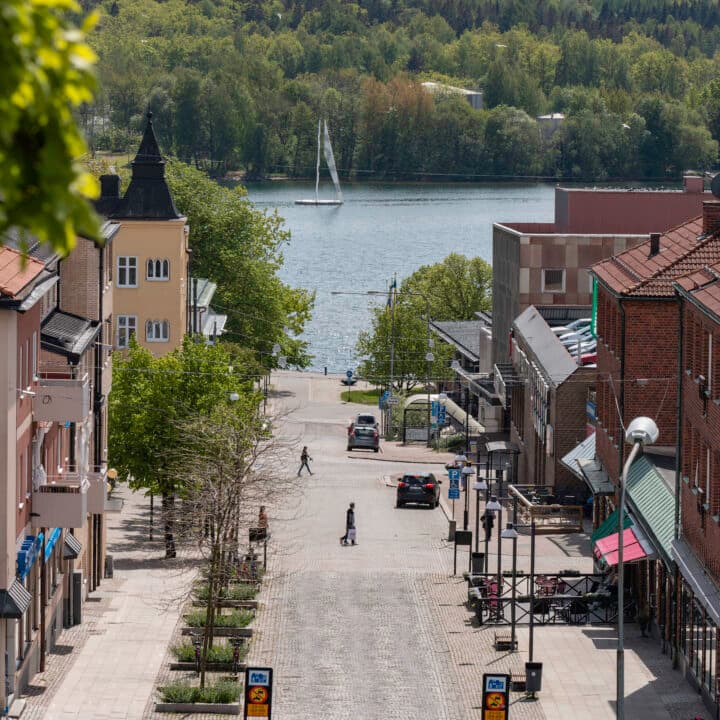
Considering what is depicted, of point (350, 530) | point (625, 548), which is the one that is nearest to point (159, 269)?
point (350, 530)

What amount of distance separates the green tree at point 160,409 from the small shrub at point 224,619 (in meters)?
8.97

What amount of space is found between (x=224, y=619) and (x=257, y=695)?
39.2ft

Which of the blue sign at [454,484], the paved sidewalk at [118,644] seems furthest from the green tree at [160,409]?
the blue sign at [454,484]

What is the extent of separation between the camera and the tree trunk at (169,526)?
49000 mm

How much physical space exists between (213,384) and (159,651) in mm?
15689

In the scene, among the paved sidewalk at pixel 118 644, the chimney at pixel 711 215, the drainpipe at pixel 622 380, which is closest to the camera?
the paved sidewalk at pixel 118 644

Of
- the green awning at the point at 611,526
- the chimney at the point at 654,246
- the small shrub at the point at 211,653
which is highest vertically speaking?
the chimney at the point at 654,246

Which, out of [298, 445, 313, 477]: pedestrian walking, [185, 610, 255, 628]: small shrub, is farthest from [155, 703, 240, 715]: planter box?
[298, 445, 313, 477]: pedestrian walking

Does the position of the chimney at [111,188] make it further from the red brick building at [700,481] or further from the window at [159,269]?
the red brick building at [700,481]

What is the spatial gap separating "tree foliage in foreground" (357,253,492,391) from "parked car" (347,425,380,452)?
46.6 ft

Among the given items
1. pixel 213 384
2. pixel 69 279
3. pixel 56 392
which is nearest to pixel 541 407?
pixel 213 384

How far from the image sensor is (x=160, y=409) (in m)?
53.3

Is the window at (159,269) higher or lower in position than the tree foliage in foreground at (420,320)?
higher

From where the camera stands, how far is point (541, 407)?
6506 cm
